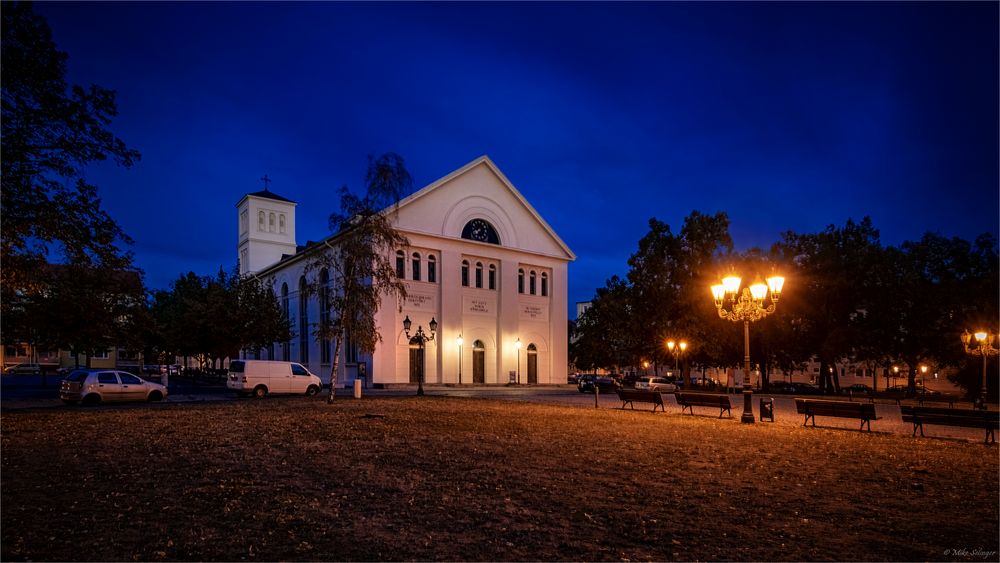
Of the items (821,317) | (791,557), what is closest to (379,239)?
(791,557)

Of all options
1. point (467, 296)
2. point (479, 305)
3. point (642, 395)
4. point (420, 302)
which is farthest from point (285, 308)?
point (642, 395)

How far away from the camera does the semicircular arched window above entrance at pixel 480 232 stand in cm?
5091

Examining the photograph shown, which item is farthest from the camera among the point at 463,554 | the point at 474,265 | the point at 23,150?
the point at 474,265

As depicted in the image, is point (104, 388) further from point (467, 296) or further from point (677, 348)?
point (677, 348)

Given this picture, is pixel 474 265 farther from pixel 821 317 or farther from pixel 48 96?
pixel 48 96

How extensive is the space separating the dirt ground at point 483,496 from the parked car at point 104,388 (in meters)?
10.2

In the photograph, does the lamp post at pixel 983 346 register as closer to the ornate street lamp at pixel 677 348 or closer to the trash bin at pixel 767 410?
the trash bin at pixel 767 410

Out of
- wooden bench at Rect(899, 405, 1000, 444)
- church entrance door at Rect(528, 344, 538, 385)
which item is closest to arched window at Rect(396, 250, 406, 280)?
church entrance door at Rect(528, 344, 538, 385)

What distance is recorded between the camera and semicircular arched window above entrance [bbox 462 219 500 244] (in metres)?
50.9

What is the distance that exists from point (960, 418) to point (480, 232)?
39.6 m

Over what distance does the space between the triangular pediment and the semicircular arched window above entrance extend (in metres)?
0.34

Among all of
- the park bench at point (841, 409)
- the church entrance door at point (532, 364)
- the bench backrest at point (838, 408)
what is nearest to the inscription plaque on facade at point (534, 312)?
the church entrance door at point (532, 364)

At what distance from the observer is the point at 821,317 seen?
45.5 metres

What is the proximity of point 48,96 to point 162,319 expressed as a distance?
Result: 170 feet
